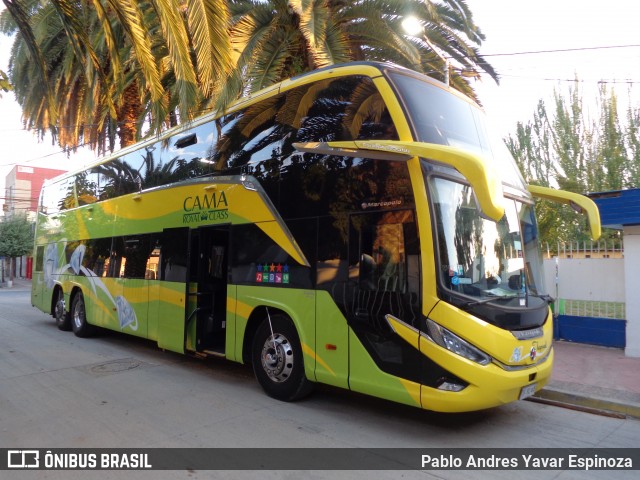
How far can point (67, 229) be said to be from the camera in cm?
1252

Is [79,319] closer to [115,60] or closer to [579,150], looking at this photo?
[115,60]

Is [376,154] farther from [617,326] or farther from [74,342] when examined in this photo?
[74,342]

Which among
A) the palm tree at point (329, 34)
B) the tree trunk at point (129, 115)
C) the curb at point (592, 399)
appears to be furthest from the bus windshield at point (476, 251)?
the tree trunk at point (129, 115)

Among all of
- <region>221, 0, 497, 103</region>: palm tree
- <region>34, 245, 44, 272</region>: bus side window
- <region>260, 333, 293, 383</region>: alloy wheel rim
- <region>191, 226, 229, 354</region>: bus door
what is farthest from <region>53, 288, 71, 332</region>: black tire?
<region>260, 333, 293, 383</region>: alloy wheel rim

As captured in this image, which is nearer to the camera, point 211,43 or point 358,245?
point 358,245

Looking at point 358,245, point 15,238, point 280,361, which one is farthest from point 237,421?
point 15,238

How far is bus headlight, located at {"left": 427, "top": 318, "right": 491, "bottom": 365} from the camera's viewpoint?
4.52 metres

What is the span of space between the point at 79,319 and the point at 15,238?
2766cm

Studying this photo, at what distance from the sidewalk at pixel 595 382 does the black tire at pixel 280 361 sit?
349 centimetres

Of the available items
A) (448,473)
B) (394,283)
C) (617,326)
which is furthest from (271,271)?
(617,326)

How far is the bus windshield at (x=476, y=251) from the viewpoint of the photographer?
15.4 ft

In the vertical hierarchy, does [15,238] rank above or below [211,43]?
below

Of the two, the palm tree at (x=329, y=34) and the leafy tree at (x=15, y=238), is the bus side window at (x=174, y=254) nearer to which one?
the palm tree at (x=329, y=34)

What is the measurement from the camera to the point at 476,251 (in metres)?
4.91
